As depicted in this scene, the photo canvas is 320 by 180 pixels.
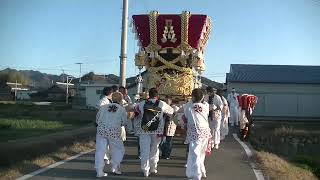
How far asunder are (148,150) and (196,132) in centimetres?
121

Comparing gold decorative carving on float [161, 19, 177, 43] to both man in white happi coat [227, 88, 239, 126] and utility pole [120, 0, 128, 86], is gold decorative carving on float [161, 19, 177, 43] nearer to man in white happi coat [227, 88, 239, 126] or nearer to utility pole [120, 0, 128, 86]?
utility pole [120, 0, 128, 86]

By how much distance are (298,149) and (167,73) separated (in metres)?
14.9

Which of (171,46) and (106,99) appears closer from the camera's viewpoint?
(106,99)

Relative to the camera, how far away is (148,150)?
1038 cm

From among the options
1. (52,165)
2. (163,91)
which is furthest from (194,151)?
(163,91)

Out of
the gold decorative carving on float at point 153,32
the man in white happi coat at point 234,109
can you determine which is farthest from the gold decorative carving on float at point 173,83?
the man in white happi coat at point 234,109

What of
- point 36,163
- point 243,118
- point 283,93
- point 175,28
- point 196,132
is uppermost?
point 175,28

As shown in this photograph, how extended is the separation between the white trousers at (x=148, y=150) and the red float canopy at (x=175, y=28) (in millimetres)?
6498

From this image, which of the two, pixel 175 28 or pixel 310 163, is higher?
pixel 175 28

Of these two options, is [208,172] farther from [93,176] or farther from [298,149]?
[298,149]

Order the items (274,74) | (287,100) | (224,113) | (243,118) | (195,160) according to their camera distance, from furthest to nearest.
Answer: (274,74)
(287,100)
(243,118)
(224,113)
(195,160)

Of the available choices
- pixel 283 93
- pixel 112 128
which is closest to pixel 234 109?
pixel 112 128

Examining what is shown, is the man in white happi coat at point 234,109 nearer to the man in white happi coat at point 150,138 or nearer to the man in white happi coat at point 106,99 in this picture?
the man in white happi coat at point 150,138

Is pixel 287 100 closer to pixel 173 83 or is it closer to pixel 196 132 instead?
pixel 173 83
